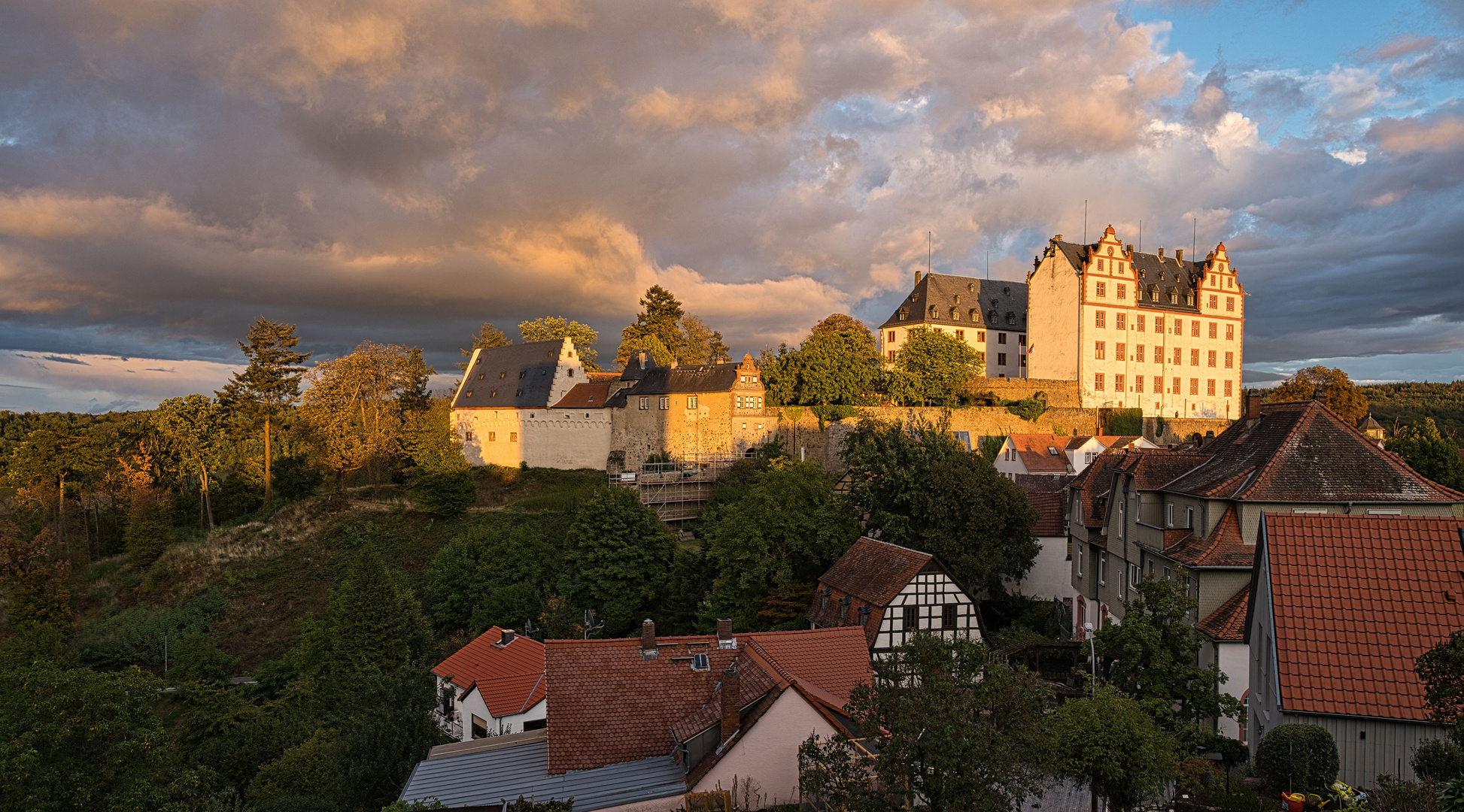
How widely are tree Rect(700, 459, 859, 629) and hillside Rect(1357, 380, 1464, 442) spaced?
208 feet

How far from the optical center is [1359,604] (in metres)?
13.1

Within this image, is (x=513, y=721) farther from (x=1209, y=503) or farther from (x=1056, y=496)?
(x=1056, y=496)

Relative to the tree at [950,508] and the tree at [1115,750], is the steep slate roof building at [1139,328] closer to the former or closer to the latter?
the tree at [950,508]

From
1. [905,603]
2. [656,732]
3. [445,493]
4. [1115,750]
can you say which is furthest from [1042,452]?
[1115,750]

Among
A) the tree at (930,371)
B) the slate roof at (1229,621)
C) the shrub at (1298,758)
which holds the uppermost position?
the tree at (930,371)

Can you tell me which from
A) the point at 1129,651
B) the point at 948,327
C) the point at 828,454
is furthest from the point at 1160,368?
the point at 1129,651

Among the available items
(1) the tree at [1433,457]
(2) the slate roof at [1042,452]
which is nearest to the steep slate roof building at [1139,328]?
(2) the slate roof at [1042,452]

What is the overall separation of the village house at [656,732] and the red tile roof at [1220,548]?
7.89m

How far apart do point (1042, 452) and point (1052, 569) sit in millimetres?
19521

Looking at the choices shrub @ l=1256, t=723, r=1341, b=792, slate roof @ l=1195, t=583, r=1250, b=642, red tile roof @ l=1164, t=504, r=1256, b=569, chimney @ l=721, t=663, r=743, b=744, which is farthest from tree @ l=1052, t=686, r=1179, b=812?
red tile roof @ l=1164, t=504, r=1256, b=569

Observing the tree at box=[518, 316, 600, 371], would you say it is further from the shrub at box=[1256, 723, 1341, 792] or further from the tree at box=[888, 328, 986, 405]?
the shrub at box=[1256, 723, 1341, 792]

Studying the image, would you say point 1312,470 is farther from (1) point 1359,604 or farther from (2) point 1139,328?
(2) point 1139,328

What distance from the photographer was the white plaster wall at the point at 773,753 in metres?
14.2

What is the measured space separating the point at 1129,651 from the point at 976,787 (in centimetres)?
662
